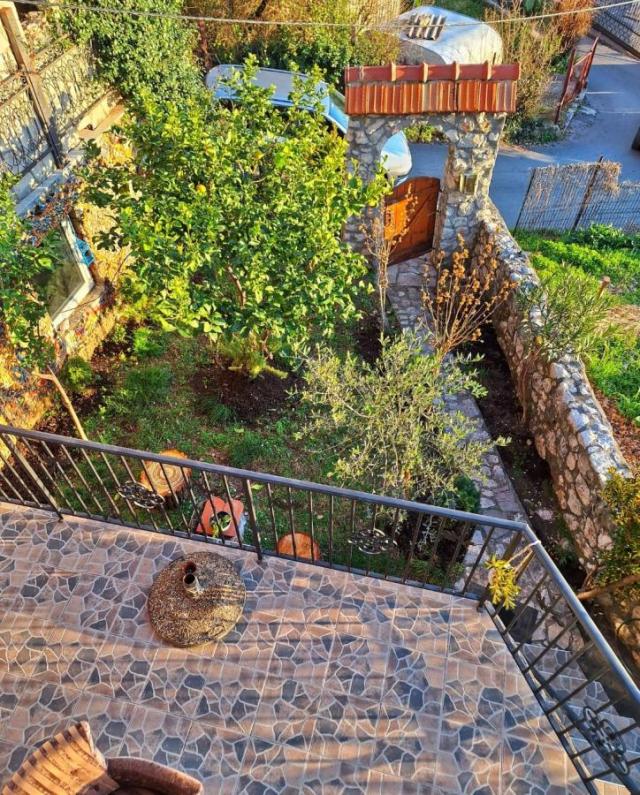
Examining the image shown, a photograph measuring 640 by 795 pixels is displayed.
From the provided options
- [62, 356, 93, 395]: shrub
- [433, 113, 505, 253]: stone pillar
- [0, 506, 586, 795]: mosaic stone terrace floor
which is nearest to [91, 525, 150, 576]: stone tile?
[0, 506, 586, 795]: mosaic stone terrace floor

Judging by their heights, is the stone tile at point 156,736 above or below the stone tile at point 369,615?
above

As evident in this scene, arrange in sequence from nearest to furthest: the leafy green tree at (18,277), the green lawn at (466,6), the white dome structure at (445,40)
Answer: the leafy green tree at (18,277) < the white dome structure at (445,40) < the green lawn at (466,6)

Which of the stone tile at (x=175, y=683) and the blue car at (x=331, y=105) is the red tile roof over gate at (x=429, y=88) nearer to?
the blue car at (x=331, y=105)

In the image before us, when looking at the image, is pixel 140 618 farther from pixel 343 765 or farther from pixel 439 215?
pixel 439 215

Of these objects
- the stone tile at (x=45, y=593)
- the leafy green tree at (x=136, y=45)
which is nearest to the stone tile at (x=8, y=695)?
the stone tile at (x=45, y=593)

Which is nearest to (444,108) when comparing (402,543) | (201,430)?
(201,430)

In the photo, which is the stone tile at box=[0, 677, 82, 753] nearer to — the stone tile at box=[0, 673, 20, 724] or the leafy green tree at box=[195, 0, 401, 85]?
the stone tile at box=[0, 673, 20, 724]
